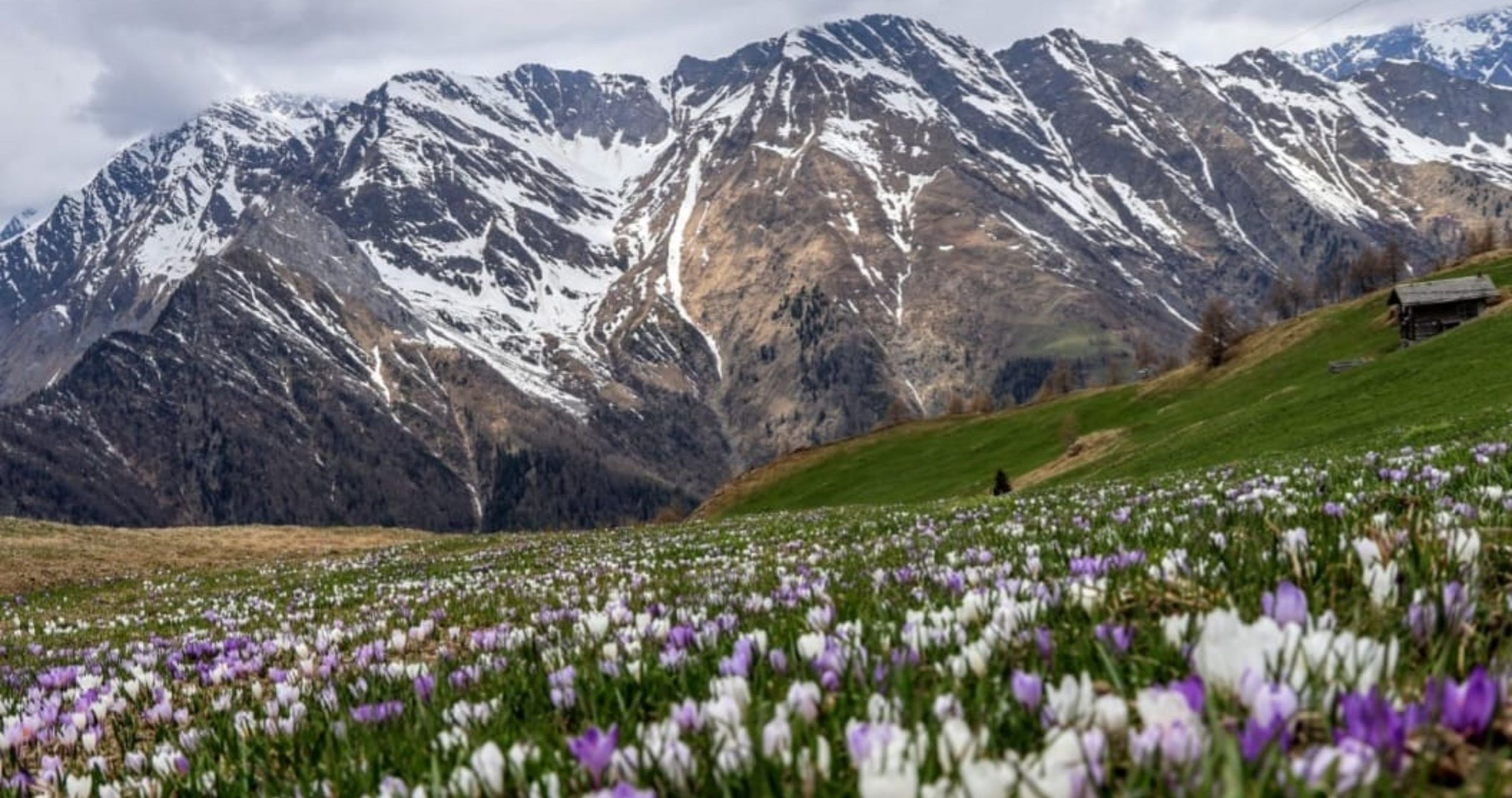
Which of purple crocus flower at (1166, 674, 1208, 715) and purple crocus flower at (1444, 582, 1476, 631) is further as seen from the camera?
purple crocus flower at (1444, 582, 1476, 631)

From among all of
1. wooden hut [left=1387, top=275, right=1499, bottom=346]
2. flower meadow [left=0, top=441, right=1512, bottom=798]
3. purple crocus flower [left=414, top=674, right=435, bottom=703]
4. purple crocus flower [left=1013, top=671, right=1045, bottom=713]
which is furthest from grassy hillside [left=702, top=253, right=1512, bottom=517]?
purple crocus flower [left=1013, top=671, right=1045, bottom=713]

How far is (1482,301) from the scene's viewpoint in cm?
8850

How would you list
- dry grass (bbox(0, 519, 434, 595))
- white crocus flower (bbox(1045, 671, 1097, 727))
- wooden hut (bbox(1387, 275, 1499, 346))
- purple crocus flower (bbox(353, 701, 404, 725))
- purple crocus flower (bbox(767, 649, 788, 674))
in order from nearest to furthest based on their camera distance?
white crocus flower (bbox(1045, 671, 1097, 727))
purple crocus flower (bbox(767, 649, 788, 674))
purple crocus flower (bbox(353, 701, 404, 725))
dry grass (bbox(0, 519, 434, 595))
wooden hut (bbox(1387, 275, 1499, 346))

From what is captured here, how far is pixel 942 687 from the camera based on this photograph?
2914 mm

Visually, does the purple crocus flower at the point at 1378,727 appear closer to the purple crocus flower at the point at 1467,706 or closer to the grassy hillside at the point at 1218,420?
the purple crocus flower at the point at 1467,706

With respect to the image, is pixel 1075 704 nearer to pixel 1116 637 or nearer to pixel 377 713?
pixel 1116 637

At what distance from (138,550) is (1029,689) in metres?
49.5

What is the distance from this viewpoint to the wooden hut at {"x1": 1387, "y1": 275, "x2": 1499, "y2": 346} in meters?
85.3

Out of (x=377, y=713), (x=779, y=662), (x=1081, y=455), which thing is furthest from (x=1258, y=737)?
(x=1081, y=455)

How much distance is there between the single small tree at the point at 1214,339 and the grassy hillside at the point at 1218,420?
2.66 m

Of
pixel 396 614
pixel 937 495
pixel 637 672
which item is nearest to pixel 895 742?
pixel 637 672

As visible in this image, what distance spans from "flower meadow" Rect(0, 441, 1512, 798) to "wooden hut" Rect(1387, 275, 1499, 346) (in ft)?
306

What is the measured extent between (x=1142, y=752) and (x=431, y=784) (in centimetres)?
178

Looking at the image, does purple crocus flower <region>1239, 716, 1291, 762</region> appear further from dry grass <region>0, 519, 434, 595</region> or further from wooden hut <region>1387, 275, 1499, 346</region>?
wooden hut <region>1387, 275, 1499, 346</region>
